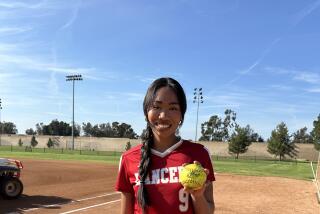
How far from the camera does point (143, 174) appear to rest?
3.04 meters

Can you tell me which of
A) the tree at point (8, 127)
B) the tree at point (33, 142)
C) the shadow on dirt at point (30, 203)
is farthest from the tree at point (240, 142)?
the tree at point (8, 127)

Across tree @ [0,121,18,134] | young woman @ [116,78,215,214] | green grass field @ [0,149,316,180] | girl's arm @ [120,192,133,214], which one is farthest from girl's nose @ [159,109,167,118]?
tree @ [0,121,18,134]

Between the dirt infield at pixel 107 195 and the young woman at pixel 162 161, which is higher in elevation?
the young woman at pixel 162 161

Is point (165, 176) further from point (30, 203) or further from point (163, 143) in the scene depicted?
point (30, 203)

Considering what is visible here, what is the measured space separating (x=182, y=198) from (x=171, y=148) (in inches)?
13.5

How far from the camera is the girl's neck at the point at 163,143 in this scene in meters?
3.15

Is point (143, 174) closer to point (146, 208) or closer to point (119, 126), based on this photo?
point (146, 208)

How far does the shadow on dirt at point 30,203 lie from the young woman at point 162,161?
35.6 feet

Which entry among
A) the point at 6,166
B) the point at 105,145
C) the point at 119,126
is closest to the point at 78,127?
the point at 119,126

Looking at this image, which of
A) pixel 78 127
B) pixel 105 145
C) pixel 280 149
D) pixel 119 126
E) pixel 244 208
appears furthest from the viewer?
pixel 78 127

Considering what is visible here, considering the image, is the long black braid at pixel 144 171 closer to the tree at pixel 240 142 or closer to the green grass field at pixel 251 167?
the green grass field at pixel 251 167

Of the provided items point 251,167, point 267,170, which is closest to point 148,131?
point 267,170

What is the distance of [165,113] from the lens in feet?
10.1

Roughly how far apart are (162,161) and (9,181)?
13.3m
